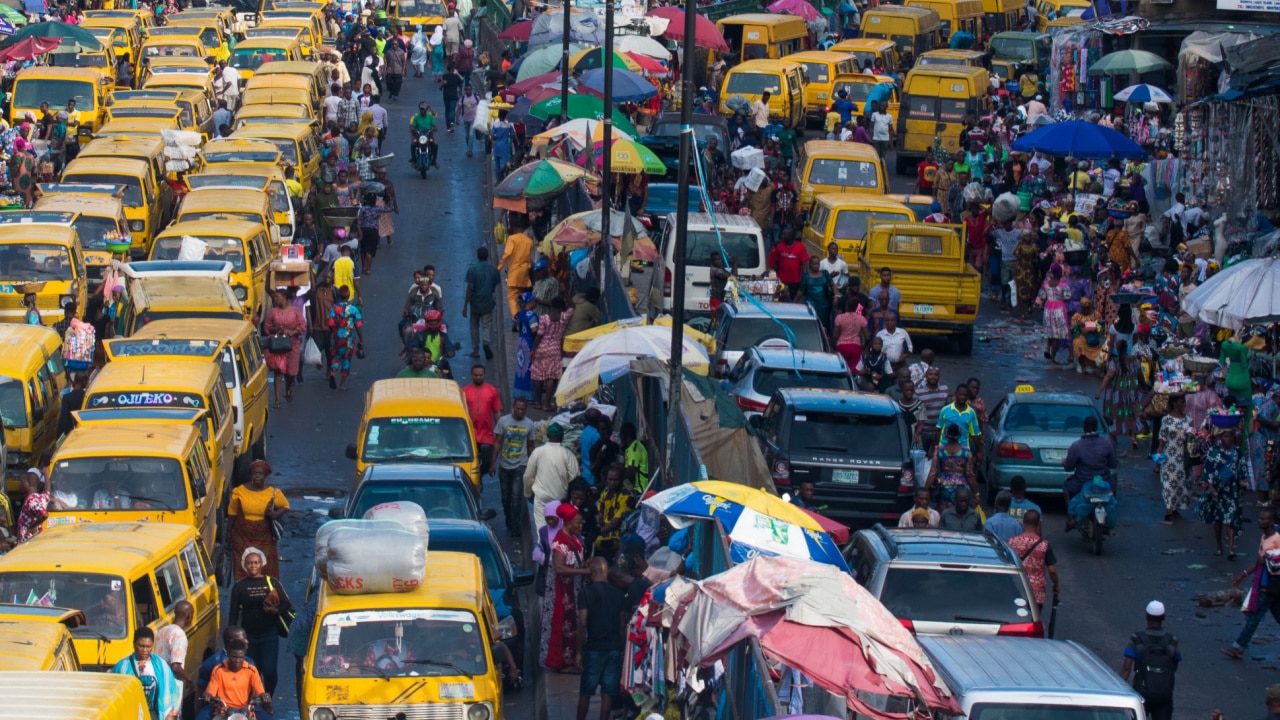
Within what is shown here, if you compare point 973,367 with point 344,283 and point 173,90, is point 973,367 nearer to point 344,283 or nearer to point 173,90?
point 344,283

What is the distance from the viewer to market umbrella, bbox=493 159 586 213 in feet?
93.4

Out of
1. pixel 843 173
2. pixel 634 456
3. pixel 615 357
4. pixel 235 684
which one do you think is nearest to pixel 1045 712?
pixel 235 684

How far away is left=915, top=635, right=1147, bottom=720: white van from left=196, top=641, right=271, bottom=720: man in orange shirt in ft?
13.7

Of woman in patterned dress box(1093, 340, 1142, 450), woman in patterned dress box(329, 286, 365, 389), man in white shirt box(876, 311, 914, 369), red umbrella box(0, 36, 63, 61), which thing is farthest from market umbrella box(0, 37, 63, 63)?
woman in patterned dress box(1093, 340, 1142, 450)

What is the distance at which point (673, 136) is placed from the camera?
3769 cm

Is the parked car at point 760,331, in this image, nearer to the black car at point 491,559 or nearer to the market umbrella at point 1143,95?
the black car at point 491,559

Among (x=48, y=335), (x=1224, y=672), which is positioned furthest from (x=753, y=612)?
(x=48, y=335)

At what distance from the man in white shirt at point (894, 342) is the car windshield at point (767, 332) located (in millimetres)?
833

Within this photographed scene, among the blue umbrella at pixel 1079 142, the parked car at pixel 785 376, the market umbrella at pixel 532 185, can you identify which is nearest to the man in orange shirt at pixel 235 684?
the parked car at pixel 785 376

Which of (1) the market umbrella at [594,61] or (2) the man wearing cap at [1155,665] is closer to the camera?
(2) the man wearing cap at [1155,665]

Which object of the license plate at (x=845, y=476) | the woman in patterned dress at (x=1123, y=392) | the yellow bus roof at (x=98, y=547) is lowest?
the woman in patterned dress at (x=1123, y=392)

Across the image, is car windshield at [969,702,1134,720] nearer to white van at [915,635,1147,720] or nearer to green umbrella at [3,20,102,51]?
white van at [915,635,1147,720]

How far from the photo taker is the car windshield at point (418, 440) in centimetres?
1933

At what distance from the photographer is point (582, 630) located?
1484cm
